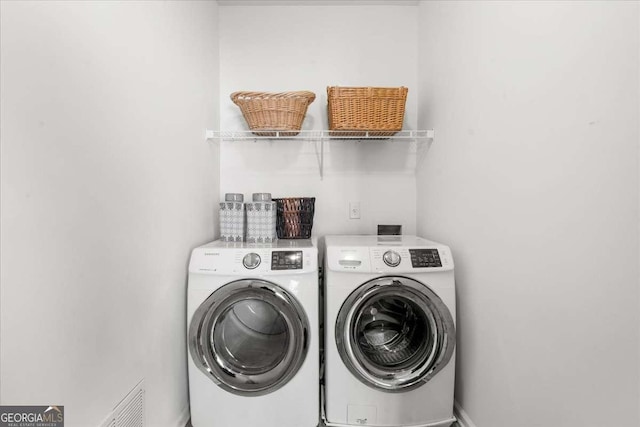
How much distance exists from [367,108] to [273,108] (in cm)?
55

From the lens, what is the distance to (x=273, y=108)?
1.82 meters

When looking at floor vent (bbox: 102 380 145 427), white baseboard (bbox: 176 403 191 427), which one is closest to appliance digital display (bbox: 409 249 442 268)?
floor vent (bbox: 102 380 145 427)

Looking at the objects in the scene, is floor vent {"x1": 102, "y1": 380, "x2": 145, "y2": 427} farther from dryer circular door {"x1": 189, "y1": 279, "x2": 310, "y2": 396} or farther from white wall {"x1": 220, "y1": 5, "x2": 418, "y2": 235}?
white wall {"x1": 220, "y1": 5, "x2": 418, "y2": 235}

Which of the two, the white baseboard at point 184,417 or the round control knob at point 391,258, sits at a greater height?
the round control knob at point 391,258

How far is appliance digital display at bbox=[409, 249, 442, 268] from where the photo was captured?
1.54 meters

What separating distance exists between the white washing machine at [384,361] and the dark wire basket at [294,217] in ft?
1.55

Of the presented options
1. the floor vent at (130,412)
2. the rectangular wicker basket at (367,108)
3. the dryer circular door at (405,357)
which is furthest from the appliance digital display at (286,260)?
the rectangular wicker basket at (367,108)

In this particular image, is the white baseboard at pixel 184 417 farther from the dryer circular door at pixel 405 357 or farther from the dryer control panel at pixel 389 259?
the dryer control panel at pixel 389 259

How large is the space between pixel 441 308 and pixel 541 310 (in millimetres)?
468

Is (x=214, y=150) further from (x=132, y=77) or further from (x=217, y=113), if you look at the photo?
(x=132, y=77)

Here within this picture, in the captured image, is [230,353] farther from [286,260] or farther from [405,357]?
[405,357]

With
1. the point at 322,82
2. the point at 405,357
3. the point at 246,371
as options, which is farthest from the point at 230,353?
the point at 322,82

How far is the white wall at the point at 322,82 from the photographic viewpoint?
221 cm

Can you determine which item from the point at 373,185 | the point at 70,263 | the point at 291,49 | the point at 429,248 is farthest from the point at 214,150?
the point at 429,248
